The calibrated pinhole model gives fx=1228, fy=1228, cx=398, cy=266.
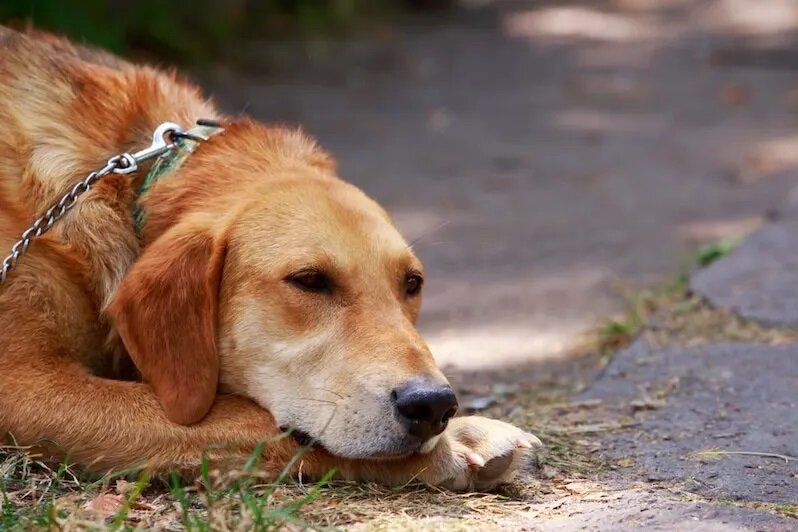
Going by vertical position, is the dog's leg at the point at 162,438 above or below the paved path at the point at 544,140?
below

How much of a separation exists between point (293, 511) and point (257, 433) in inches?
17.4

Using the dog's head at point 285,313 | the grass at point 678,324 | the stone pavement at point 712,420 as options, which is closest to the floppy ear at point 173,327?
the dog's head at point 285,313

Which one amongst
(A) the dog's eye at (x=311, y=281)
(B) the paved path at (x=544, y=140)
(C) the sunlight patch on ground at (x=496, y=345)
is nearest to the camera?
(A) the dog's eye at (x=311, y=281)

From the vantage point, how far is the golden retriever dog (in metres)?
3.13

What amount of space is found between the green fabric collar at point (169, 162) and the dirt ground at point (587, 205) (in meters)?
1.19

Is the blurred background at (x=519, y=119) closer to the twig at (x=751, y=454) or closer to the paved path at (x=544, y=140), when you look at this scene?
the paved path at (x=544, y=140)

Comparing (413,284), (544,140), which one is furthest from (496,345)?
(544,140)

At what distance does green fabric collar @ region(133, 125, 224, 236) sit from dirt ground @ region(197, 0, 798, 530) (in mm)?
1190

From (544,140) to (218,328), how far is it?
6864 mm

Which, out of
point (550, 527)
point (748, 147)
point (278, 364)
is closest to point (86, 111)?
point (278, 364)

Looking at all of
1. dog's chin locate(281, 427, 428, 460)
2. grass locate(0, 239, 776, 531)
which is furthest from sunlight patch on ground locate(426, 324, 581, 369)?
dog's chin locate(281, 427, 428, 460)

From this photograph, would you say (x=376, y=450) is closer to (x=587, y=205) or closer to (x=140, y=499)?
(x=140, y=499)

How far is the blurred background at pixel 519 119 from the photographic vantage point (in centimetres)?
664

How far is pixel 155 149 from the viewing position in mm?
3602
